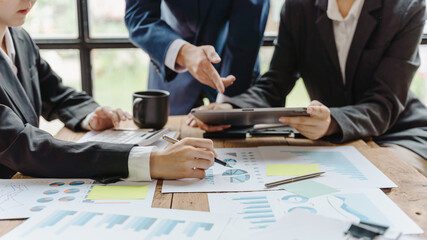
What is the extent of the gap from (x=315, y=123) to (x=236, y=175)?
37cm

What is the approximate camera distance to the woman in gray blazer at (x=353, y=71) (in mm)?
1335

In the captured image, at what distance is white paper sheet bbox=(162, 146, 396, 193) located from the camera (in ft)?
3.07

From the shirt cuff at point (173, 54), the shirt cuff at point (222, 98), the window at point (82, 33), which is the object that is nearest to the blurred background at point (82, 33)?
the window at point (82, 33)

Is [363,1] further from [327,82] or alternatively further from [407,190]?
[407,190]

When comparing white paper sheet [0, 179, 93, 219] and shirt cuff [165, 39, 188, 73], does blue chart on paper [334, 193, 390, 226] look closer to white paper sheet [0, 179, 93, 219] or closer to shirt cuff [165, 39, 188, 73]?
white paper sheet [0, 179, 93, 219]

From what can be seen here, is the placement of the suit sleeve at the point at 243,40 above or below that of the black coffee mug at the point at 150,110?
above

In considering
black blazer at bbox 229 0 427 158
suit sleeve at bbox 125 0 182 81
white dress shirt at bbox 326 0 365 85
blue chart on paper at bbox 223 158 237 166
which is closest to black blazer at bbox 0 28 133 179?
blue chart on paper at bbox 223 158 237 166

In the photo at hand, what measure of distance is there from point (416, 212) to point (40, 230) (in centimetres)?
65

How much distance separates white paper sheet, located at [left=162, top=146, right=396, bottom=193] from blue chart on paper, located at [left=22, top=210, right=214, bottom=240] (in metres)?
0.16

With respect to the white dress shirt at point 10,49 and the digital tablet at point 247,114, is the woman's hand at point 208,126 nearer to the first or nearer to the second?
the digital tablet at point 247,114

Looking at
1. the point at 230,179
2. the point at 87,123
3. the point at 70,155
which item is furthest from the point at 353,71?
the point at 70,155

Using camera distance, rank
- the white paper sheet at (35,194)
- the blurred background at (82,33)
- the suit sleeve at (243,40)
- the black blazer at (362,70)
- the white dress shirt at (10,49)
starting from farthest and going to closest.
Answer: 1. the blurred background at (82,33)
2. the suit sleeve at (243,40)
3. the black blazer at (362,70)
4. the white dress shirt at (10,49)
5. the white paper sheet at (35,194)

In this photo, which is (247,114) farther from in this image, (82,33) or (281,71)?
(82,33)

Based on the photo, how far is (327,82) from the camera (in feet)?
5.42
